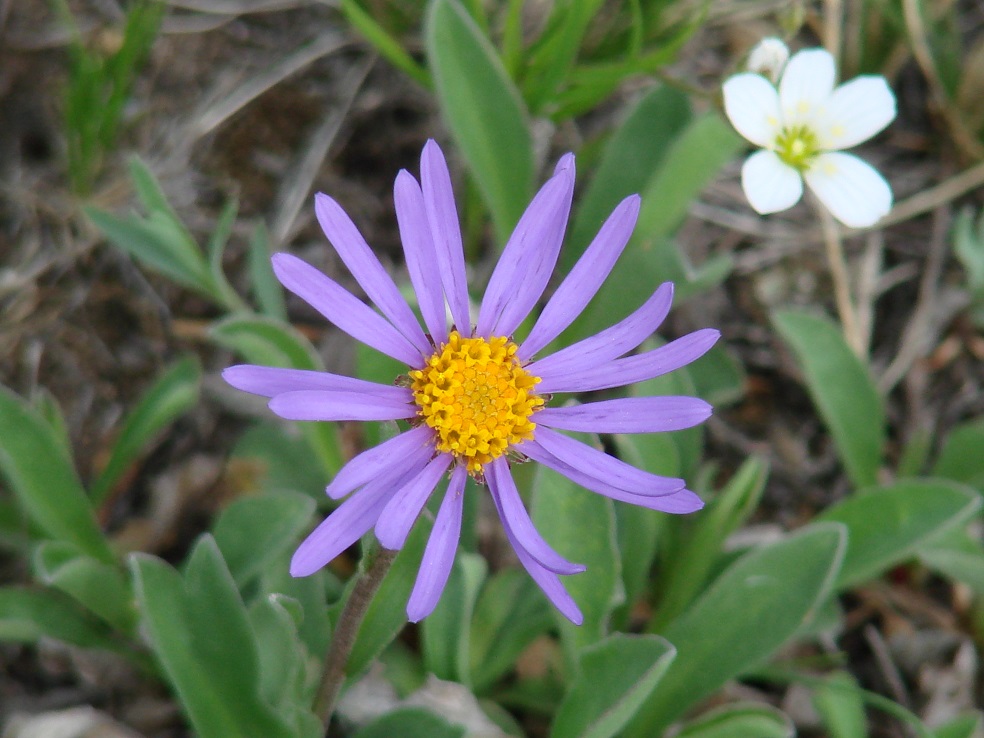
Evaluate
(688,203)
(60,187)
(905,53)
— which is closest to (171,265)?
(60,187)

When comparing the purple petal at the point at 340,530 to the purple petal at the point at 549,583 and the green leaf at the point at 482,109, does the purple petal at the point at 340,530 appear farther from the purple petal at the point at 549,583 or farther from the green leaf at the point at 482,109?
the green leaf at the point at 482,109

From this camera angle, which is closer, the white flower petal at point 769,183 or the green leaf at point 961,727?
the white flower petal at point 769,183

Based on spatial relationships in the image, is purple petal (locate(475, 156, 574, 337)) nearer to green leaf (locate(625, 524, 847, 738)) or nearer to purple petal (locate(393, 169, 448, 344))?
purple petal (locate(393, 169, 448, 344))

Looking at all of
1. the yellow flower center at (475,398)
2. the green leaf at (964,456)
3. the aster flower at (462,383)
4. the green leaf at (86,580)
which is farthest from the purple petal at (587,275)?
the green leaf at (964,456)

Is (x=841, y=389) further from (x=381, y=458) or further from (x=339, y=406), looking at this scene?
(x=339, y=406)

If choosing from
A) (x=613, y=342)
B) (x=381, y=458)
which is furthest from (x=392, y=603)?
(x=613, y=342)

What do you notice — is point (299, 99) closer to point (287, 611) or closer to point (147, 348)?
point (147, 348)

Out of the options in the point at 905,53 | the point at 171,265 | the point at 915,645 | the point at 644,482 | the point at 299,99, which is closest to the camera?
the point at 644,482
